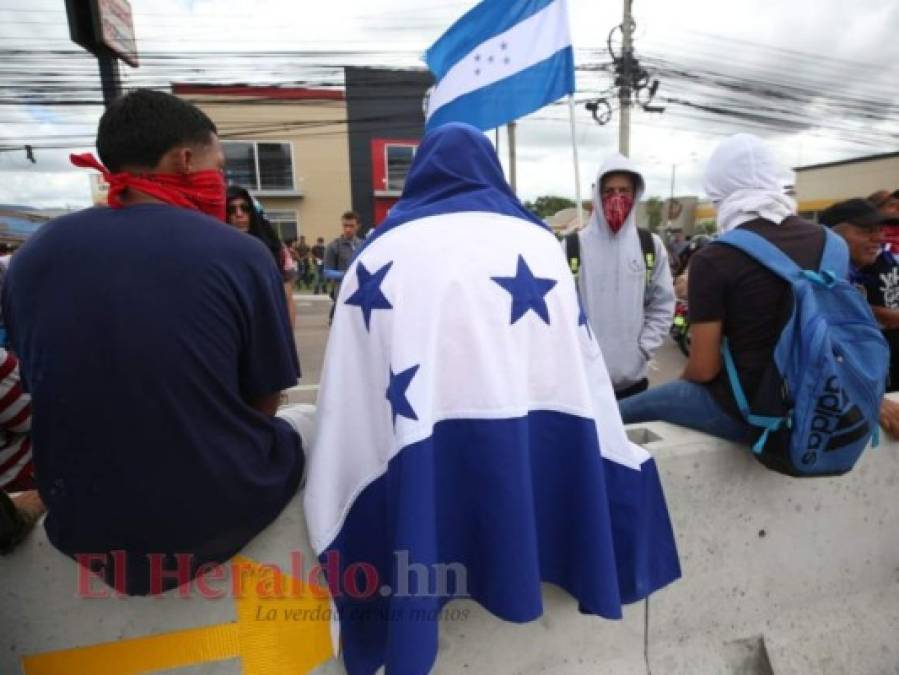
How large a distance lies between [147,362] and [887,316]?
3775 millimetres

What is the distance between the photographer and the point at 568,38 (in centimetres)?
357

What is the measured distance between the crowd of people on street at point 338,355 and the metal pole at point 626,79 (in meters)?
14.7

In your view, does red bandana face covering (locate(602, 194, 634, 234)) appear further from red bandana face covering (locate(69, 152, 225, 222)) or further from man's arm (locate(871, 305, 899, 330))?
red bandana face covering (locate(69, 152, 225, 222))

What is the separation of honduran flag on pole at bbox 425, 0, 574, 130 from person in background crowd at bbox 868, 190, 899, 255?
2.20m

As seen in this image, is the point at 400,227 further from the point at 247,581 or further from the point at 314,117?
the point at 314,117

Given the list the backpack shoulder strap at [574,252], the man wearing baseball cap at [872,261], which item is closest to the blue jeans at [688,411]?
the backpack shoulder strap at [574,252]

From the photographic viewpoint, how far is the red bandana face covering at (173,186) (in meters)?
1.39

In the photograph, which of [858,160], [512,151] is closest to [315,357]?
[512,151]

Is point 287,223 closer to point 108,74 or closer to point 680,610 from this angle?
point 108,74

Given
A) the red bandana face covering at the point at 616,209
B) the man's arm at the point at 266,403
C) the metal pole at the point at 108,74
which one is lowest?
the man's arm at the point at 266,403

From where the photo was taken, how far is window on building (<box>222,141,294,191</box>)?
2333 cm

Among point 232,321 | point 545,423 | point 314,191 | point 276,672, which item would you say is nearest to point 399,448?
point 545,423

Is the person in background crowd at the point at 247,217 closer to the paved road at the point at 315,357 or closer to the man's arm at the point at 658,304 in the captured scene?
the paved road at the point at 315,357

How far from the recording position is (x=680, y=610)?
195 centimetres
